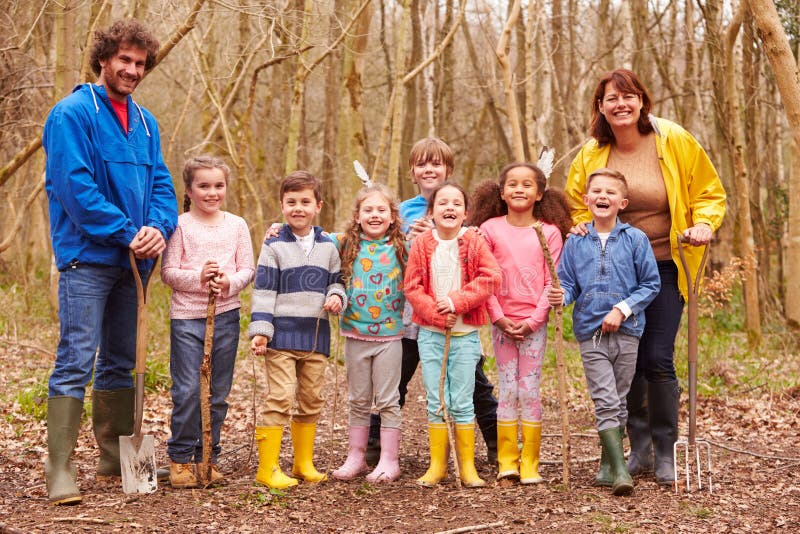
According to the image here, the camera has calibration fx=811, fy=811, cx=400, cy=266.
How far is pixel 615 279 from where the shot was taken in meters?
4.30

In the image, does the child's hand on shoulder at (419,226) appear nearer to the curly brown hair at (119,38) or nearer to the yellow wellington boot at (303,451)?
the yellow wellington boot at (303,451)

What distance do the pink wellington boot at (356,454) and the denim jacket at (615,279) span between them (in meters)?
1.34

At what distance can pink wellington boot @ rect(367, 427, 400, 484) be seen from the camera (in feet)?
14.8

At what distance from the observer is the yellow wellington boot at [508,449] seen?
4402 millimetres

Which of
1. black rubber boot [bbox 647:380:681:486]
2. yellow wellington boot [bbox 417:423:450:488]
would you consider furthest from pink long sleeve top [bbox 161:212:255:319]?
black rubber boot [bbox 647:380:681:486]

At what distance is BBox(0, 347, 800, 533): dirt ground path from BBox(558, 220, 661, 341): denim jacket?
0.90 m

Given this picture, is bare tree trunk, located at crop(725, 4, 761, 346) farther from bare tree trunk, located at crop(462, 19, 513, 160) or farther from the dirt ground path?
bare tree trunk, located at crop(462, 19, 513, 160)

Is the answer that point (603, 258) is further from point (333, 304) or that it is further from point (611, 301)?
point (333, 304)

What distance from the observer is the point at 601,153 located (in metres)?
4.66

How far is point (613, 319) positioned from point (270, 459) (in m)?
1.95

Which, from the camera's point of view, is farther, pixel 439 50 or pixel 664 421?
pixel 439 50

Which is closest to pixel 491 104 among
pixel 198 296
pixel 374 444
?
pixel 374 444

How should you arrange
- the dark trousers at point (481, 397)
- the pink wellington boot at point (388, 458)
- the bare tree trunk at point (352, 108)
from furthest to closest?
the bare tree trunk at point (352, 108), the dark trousers at point (481, 397), the pink wellington boot at point (388, 458)

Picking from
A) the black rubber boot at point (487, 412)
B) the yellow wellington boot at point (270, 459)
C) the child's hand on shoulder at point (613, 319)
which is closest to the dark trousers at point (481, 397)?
the black rubber boot at point (487, 412)
